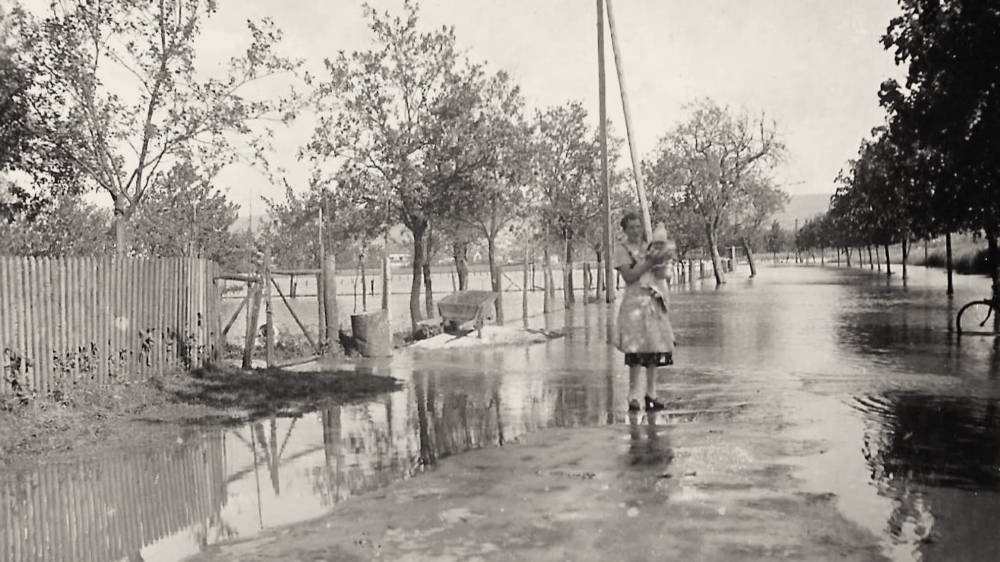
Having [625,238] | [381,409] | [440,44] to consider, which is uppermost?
[440,44]

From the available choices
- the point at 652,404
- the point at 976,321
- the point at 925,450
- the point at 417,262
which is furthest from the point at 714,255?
the point at 925,450

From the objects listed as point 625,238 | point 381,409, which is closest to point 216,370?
point 381,409

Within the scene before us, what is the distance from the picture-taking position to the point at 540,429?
27.2 ft

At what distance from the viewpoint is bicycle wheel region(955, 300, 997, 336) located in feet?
54.5

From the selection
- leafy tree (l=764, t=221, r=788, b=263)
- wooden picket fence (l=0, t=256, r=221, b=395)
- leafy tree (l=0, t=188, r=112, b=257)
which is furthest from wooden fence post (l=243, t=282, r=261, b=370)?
leafy tree (l=764, t=221, r=788, b=263)

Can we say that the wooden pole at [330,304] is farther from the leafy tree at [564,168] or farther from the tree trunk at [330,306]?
the leafy tree at [564,168]

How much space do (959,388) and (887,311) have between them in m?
14.8

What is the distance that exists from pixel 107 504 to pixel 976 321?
1902 centimetres

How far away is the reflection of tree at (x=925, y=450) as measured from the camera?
5438 millimetres

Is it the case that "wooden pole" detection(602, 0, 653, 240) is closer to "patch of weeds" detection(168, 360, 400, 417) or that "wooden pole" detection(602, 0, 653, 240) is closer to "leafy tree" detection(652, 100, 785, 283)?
"patch of weeds" detection(168, 360, 400, 417)

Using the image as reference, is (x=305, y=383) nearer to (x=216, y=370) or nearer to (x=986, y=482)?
(x=216, y=370)

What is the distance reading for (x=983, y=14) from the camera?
13.7 m

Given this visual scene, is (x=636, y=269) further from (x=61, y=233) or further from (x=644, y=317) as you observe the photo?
(x=61, y=233)

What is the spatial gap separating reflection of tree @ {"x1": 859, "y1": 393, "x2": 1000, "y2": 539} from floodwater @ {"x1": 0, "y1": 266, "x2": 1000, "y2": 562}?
2 cm
